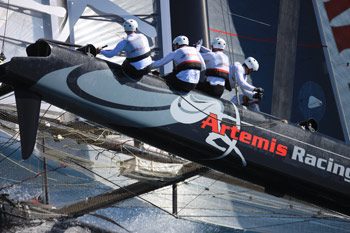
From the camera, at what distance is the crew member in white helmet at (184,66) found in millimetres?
4242

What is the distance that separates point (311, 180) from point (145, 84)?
61.0 inches

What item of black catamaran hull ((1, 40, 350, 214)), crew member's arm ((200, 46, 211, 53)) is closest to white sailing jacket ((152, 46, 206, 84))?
black catamaran hull ((1, 40, 350, 214))

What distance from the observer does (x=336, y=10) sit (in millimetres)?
7004

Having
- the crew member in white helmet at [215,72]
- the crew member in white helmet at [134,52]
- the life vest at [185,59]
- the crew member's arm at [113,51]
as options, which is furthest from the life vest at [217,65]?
the crew member's arm at [113,51]

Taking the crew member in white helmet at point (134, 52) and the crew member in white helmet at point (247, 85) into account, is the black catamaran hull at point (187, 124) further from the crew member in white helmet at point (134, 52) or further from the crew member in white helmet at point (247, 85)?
the crew member in white helmet at point (247, 85)

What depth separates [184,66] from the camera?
4.25 metres

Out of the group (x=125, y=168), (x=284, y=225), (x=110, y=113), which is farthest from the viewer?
(x=284, y=225)

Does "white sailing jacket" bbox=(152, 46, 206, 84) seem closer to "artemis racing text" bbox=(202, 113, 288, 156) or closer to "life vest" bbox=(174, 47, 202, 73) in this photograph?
"life vest" bbox=(174, 47, 202, 73)

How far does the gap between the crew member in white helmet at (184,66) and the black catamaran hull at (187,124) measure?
0.08 metres

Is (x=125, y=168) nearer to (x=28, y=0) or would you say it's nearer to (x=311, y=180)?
(x=311, y=180)

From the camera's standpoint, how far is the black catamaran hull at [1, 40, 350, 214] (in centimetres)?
383

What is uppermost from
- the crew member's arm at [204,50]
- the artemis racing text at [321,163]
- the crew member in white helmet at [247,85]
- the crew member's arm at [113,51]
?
the crew member's arm at [113,51]

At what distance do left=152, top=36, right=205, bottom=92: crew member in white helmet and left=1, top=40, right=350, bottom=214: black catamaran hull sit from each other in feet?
0.26

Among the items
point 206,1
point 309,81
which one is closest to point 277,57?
point 309,81
